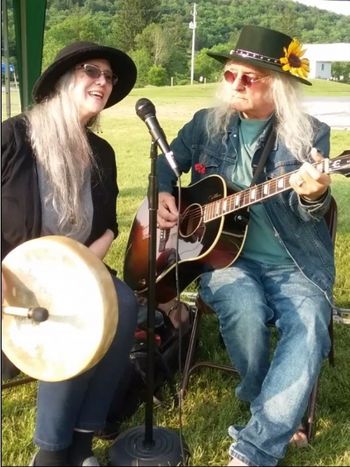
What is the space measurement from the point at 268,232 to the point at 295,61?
83 centimetres

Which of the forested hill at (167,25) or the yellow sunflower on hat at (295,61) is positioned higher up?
the forested hill at (167,25)

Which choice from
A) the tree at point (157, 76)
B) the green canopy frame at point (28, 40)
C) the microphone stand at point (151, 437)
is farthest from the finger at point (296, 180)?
the green canopy frame at point (28, 40)

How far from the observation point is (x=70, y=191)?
2426 mm

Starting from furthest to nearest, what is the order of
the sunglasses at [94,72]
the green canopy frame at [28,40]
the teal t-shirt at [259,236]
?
the green canopy frame at [28,40]
the teal t-shirt at [259,236]
the sunglasses at [94,72]

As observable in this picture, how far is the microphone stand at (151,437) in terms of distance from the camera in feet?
6.86

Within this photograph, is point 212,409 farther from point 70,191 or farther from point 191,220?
point 70,191

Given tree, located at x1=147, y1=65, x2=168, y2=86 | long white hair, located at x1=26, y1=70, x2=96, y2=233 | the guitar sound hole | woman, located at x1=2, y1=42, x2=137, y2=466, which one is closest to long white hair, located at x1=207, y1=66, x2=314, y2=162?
the guitar sound hole

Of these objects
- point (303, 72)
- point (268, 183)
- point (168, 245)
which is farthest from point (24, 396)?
point (303, 72)

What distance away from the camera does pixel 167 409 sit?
2.80 meters

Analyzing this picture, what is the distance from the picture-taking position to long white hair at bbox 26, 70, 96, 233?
2.39m

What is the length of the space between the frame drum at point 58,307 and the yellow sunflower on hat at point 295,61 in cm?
Result: 143

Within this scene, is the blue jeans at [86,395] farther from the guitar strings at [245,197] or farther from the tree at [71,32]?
the tree at [71,32]

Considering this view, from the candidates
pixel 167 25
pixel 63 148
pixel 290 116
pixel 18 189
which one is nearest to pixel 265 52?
pixel 290 116

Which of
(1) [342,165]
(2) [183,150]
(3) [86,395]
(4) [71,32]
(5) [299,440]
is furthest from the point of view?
(4) [71,32]
